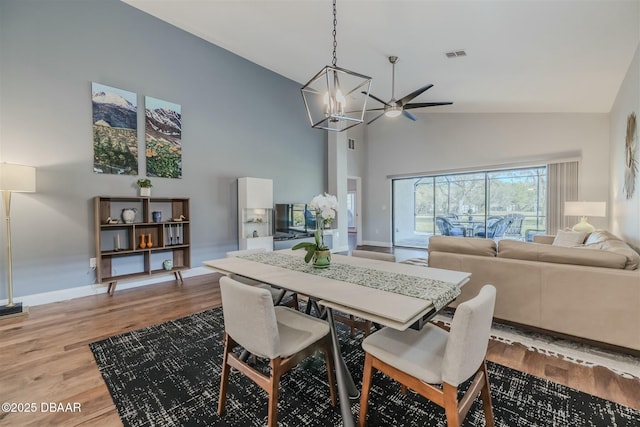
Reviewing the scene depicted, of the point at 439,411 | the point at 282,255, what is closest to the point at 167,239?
the point at 282,255

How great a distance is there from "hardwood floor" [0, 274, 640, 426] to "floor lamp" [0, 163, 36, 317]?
5.8 inches

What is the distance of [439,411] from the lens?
1641mm

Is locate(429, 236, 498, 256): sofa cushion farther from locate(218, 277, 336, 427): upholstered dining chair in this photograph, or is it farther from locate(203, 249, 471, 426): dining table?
locate(218, 277, 336, 427): upholstered dining chair

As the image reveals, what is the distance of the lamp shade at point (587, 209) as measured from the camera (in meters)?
4.31

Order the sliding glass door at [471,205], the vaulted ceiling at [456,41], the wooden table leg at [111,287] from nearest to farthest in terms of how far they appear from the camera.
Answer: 1. the vaulted ceiling at [456,41]
2. the wooden table leg at [111,287]
3. the sliding glass door at [471,205]

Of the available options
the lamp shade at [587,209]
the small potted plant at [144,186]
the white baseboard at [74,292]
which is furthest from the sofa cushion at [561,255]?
the small potted plant at [144,186]

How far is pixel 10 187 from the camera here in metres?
3.02

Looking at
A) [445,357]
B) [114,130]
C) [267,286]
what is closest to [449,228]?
[267,286]

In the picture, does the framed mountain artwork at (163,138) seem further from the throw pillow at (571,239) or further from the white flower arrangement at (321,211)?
the throw pillow at (571,239)

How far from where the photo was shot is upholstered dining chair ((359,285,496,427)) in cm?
116

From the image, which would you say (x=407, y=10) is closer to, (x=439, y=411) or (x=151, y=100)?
(x=439, y=411)

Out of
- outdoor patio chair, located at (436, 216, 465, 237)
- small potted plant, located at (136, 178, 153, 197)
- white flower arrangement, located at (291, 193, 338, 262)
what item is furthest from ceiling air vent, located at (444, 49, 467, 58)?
outdoor patio chair, located at (436, 216, 465, 237)

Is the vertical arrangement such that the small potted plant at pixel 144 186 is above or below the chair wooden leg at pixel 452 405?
above

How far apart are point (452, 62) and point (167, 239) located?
5.02 m
